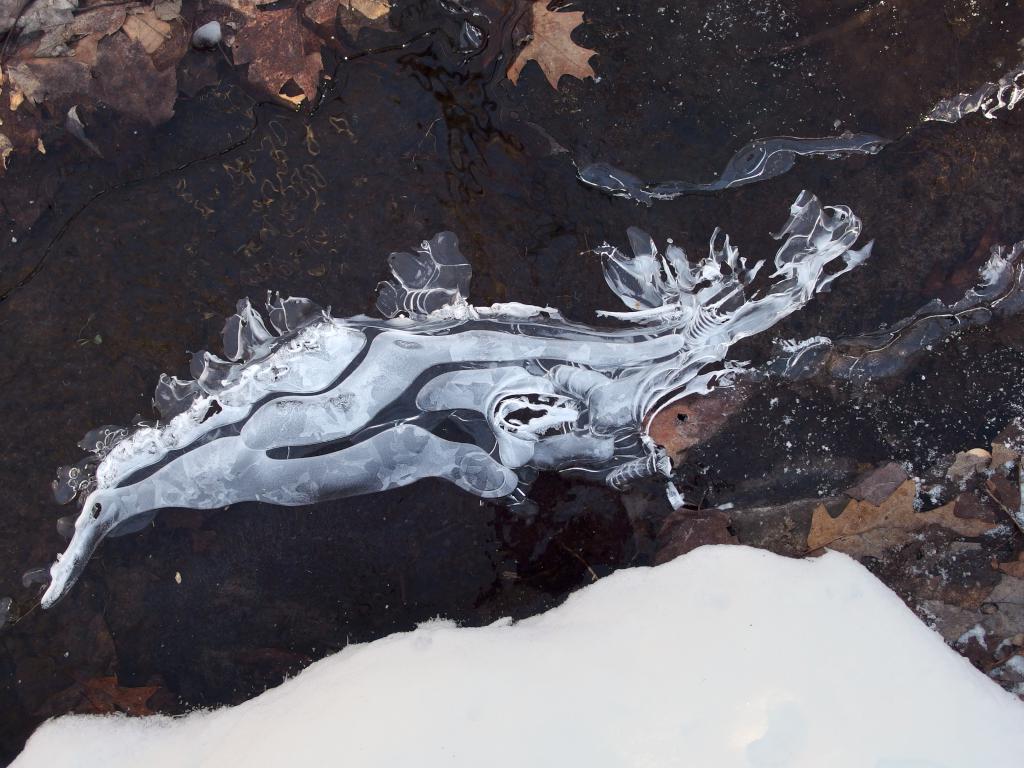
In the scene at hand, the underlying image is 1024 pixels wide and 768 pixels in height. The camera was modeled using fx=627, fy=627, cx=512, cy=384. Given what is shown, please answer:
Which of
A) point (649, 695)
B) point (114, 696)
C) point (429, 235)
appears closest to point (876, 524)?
point (649, 695)

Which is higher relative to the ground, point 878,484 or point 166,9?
point 166,9

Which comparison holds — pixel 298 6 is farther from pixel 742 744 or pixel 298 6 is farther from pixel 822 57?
pixel 742 744

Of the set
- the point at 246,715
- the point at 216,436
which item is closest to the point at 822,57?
the point at 216,436

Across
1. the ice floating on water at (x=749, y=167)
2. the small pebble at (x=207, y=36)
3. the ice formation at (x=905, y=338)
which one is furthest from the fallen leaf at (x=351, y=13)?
the ice formation at (x=905, y=338)

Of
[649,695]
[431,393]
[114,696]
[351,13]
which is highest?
[351,13]

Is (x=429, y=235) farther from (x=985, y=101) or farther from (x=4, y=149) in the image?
(x=985, y=101)

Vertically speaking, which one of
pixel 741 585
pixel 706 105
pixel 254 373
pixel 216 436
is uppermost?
pixel 706 105
